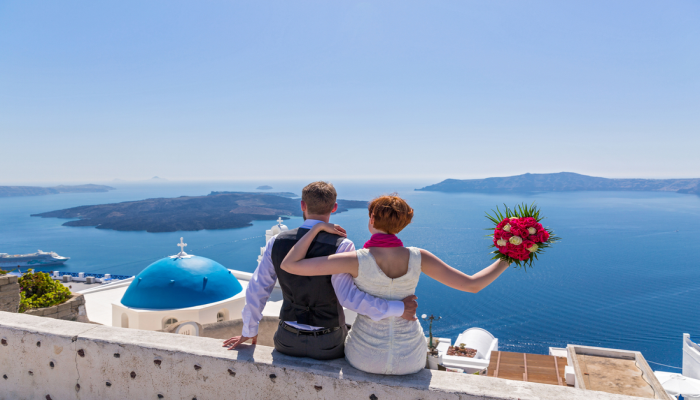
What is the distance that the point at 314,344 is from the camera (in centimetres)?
249

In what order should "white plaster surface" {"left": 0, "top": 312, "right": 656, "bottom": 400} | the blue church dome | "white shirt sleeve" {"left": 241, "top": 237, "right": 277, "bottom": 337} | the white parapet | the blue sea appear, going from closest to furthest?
"white plaster surface" {"left": 0, "top": 312, "right": 656, "bottom": 400}, "white shirt sleeve" {"left": 241, "top": 237, "right": 277, "bottom": 337}, the blue church dome, the white parapet, the blue sea

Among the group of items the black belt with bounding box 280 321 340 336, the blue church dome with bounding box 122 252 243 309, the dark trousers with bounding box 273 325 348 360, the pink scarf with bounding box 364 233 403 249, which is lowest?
the blue church dome with bounding box 122 252 243 309

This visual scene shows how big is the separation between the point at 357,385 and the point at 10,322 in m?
2.75

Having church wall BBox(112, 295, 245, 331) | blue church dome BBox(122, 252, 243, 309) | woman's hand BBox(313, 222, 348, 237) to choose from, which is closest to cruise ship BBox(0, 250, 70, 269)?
blue church dome BBox(122, 252, 243, 309)

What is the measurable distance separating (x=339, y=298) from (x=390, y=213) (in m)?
0.59

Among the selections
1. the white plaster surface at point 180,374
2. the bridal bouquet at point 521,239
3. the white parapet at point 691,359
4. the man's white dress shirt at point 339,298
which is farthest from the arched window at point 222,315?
the white parapet at point 691,359

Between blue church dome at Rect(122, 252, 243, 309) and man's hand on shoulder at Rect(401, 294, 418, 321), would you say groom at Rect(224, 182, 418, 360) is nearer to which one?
man's hand on shoulder at Rect(401, 294, 418, 321)

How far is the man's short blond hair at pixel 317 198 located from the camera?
2.49 metres

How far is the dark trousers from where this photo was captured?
2496 mm

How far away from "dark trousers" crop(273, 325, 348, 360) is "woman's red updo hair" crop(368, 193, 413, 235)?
2.44 ft

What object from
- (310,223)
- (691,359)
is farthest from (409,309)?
(691,359)

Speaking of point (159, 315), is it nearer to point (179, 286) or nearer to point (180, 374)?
point (179, 286)

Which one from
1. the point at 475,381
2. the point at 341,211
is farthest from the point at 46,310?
the point at 341,211

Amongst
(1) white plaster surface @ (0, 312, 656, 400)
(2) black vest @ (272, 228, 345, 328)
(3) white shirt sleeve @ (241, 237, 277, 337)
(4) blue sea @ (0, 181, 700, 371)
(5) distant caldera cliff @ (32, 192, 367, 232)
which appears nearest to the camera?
(1) white plaster surface @ (0, 312, 656, 400)
